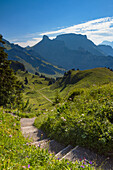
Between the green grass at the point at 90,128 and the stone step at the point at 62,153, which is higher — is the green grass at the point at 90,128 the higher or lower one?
the higher one

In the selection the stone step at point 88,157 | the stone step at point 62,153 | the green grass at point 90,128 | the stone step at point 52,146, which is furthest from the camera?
the stone step at point 52,146

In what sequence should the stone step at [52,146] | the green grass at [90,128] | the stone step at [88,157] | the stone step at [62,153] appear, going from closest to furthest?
1. the stone step at [88,157]
2. the stone step at [62,153]
3. the green grass at [90,128]
4. the stone step at [52,146]

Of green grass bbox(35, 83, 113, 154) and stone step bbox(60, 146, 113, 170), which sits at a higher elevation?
green grass bbox(35, 83, 113, 154)

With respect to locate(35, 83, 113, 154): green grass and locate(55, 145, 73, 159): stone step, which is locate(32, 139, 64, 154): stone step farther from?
locate(55, 145, 73, 159): stone step

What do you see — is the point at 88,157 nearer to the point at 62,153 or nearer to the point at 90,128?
the point at 62,153

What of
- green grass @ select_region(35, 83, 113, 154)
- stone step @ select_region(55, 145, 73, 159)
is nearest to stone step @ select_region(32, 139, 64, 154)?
green grass @ select_region(35, 83, 113, 154)

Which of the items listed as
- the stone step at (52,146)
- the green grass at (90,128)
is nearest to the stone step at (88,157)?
the green grass at (90,128)

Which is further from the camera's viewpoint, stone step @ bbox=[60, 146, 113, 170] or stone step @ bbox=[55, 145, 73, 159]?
stone step @ bbox=[55, 145, 73, 159]

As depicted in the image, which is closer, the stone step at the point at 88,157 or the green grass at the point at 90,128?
the stone step at the point at 88,157

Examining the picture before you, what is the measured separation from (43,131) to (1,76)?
2043 cm

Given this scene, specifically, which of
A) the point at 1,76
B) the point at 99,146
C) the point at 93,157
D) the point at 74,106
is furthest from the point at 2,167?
the point at 1,76

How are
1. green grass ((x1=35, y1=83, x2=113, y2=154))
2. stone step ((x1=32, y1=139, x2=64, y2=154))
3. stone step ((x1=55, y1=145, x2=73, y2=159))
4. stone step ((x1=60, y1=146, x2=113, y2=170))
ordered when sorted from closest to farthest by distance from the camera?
stone step ((x1=60, y1=146, x2=113, y2=170)) → stone step ((x1=55, y1=145, x2=73, y2=159)) → green grass ((x1=35, y1=83, x2=113, y2=154)) → stone step ((x1=32, y1=139, x2=64, y2=154))

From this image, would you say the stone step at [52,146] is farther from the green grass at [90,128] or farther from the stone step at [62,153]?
the stone step at [62,153]

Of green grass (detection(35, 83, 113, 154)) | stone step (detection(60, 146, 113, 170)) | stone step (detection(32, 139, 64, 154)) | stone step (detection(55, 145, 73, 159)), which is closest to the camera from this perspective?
stone step (detection(60, 146, 113, 170))
